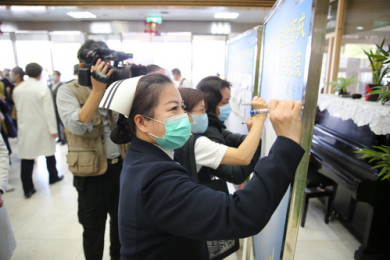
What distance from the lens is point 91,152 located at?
1.50m

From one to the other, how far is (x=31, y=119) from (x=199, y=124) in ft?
8.63

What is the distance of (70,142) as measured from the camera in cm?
153

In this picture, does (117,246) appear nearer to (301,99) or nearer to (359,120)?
(301,99)

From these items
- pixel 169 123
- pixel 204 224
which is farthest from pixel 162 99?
pixel 204 224

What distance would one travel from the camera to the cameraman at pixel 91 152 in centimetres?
140

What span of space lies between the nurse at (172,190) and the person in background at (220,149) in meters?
0.36

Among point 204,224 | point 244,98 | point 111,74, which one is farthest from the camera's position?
point 244,98

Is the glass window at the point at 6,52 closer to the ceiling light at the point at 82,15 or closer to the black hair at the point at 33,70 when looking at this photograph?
the ceiling light at the point at 82,15

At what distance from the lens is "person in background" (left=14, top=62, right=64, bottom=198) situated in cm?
296

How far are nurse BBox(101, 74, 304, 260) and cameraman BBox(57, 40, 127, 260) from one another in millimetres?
697

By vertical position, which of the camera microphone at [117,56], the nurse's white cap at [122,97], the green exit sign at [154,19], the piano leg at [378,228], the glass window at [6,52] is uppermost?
the green exit sign at [154,19]

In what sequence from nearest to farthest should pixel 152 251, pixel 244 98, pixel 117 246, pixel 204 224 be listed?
pixel 204 224 < pixel 152 251 < pixel 117 246 < pixel 244 98

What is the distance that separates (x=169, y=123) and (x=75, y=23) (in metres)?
9.36

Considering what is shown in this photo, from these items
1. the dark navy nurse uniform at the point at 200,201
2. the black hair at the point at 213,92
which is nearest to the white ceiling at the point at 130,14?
the black hair at the point at 213,92
